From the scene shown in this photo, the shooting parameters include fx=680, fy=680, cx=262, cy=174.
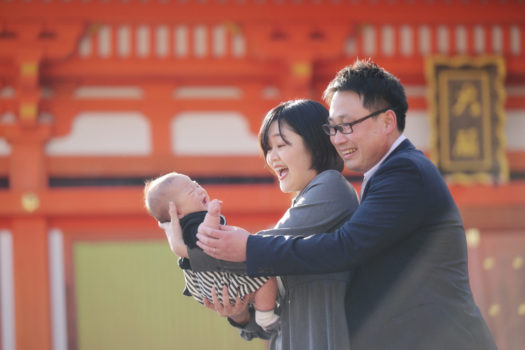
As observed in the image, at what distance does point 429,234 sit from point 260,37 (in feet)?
12.8

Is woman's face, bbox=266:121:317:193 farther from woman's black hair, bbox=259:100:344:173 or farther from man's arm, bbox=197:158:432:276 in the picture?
man's arm, bbox=197:158:432:276

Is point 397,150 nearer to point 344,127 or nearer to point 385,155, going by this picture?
point 385,155

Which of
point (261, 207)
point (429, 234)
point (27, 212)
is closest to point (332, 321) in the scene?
point (429, 234)

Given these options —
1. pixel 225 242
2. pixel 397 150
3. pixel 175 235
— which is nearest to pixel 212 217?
pixel 225 242

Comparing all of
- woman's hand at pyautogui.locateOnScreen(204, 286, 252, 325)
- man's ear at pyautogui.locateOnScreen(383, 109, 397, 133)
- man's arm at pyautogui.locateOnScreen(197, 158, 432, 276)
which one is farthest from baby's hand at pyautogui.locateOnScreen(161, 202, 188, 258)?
man's ear at pyautogui.locateOnScreen(383, 109, 397, 133)

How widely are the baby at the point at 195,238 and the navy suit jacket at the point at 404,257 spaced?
0.23m

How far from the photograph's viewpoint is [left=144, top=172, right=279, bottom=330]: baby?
1.89 m

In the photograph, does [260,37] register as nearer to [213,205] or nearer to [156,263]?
[156,263]

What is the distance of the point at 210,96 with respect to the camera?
5555 mm

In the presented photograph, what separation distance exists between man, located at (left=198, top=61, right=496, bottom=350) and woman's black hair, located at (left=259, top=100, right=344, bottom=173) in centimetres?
27

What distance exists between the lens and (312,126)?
6.42ft

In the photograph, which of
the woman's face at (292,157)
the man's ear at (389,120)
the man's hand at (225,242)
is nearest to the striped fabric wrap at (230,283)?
the man's hand at (225,242)

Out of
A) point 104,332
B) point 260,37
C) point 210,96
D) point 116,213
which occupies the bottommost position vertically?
point 104,332

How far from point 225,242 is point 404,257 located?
17.6 inches
